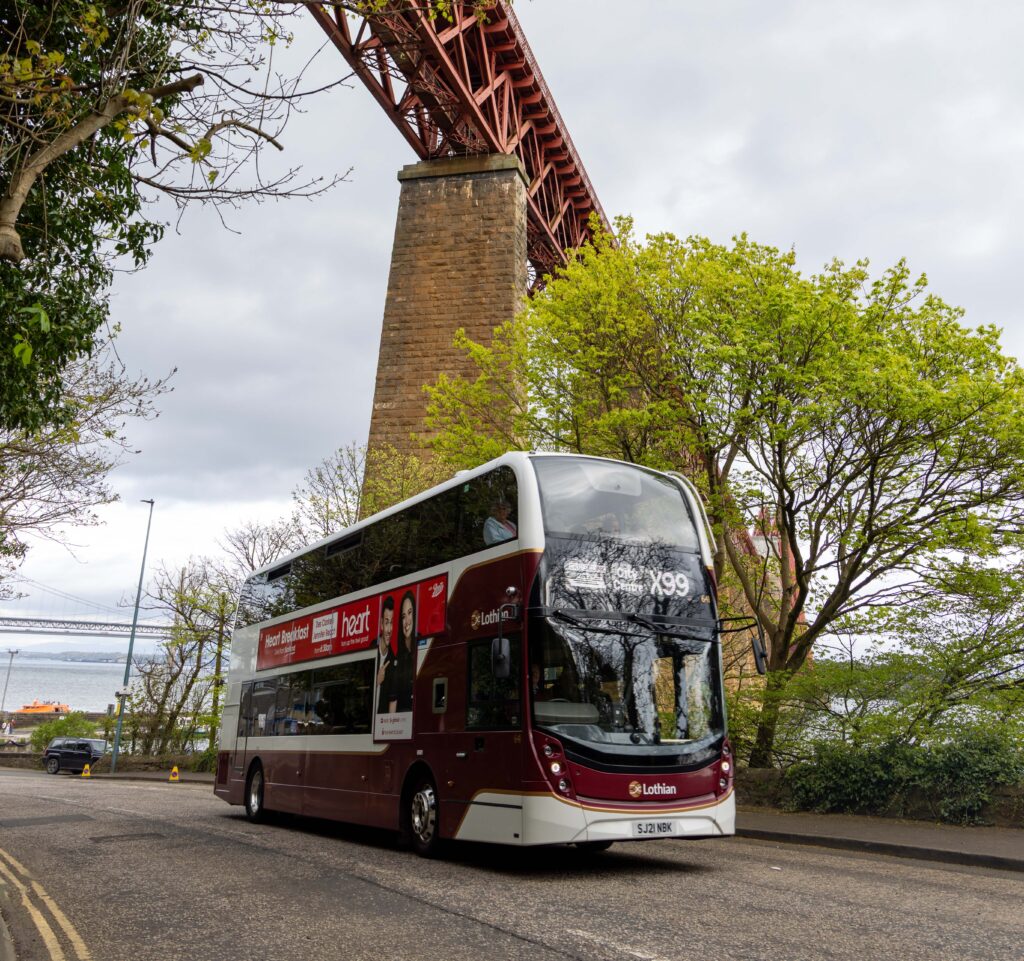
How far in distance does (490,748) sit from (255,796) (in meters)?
7.27

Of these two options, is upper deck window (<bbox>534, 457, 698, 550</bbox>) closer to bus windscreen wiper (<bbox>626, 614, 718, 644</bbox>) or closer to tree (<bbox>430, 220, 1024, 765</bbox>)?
bus windscreen wiper (<bbox>626, 614, 718, 644</bbox>)

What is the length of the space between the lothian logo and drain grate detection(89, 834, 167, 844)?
20.6 feet

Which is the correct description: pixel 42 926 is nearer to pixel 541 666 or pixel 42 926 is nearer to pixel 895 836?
pixel 541 666

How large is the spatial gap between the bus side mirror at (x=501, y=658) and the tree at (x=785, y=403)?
24.3 ft

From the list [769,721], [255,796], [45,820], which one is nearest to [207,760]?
[45,820]

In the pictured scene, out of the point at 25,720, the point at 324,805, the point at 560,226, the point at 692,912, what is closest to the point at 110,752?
the point at 560,226

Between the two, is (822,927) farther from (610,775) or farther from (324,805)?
(324,805)

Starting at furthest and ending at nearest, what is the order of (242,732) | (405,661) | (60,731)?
(60,731)
(242,732)
(405,661)

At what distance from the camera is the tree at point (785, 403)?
14.1m

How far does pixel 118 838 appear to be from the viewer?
38.0ft

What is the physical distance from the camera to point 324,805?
1227cm

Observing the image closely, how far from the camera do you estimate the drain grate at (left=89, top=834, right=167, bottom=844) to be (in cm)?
1130

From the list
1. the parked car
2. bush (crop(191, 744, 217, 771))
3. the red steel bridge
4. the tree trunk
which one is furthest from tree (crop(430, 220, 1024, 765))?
Answer: the parked car

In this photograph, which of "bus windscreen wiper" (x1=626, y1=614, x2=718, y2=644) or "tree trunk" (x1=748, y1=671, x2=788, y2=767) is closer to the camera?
"bus windscreen wiper" (x1=626, y1=614, x2=718, y2=644)
